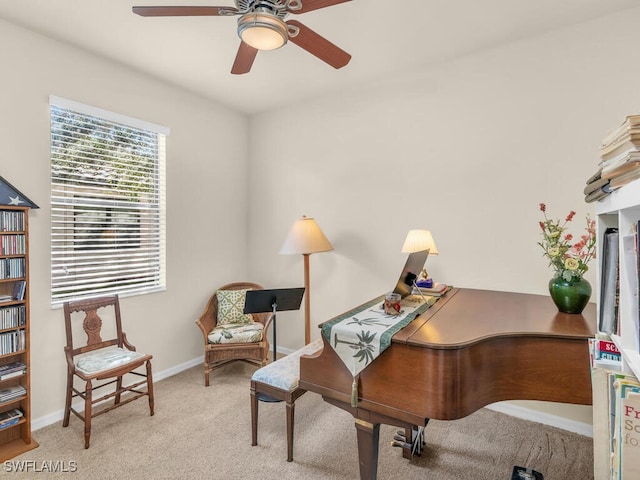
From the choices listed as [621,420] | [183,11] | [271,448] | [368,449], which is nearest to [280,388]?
[271,448]

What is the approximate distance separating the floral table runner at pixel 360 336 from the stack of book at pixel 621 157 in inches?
36.5

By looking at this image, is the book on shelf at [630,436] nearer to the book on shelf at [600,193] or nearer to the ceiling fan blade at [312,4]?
the book on shelf at [600,193]

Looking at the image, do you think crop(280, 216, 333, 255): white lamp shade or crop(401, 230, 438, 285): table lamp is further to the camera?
crop(280, 216, 333, 255): white lamp shade

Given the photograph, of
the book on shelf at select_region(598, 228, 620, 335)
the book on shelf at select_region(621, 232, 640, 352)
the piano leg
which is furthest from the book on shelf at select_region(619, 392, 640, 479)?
the piano leg

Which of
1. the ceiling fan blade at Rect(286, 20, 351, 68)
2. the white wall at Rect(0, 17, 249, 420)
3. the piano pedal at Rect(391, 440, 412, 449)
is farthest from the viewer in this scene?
the white wall at Rect(0, 17, 249, 420)

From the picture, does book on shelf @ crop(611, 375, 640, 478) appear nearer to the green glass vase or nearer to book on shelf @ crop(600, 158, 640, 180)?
book on shelf @ crop(600, 158, 640, 180)

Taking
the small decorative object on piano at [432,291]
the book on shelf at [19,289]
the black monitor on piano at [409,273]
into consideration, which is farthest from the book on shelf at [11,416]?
the small decorative object on piano at [432,291]

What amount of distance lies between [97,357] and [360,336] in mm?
2144

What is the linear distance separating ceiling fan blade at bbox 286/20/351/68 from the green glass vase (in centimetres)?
174

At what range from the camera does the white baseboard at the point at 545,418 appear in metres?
2.42

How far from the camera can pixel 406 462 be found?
83.4 inches

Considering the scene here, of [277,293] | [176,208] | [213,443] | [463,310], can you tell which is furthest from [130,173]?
[463,310]

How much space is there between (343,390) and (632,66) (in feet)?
9.10

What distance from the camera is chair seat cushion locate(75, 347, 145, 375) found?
2.38m
